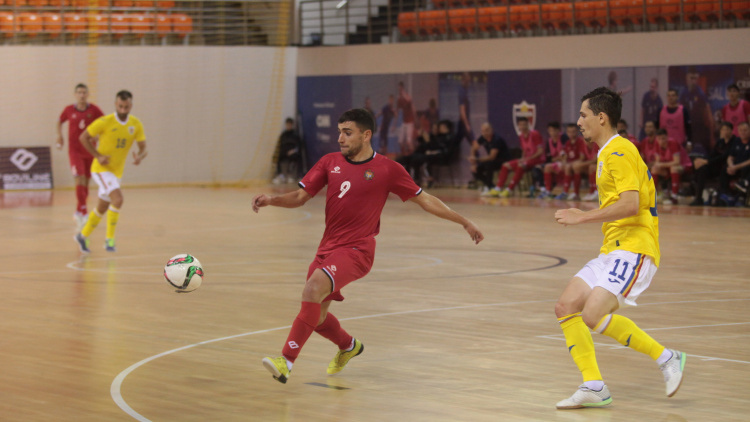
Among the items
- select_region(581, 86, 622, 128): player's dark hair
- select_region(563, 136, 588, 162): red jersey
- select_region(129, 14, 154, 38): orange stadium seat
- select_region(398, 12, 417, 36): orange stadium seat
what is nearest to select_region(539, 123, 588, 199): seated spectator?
select_region(563, 136, 588, 162): red jersey

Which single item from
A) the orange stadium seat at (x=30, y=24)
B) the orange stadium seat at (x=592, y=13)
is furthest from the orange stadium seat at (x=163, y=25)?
the orange stadium seat at (x=592, y=13)

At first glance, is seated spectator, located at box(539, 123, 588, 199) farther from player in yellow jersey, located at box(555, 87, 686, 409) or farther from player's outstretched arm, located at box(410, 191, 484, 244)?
player in yellow jersey, located at box(555, 87, 686, 409)

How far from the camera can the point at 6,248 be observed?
1348 centimetres

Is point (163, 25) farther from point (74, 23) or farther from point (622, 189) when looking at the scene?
point (622, 189)

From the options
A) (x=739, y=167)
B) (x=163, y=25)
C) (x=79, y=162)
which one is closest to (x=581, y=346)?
(x=79, y=162)

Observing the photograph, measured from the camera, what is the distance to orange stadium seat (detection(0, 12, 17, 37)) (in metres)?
24.6

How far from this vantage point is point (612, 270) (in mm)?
5613

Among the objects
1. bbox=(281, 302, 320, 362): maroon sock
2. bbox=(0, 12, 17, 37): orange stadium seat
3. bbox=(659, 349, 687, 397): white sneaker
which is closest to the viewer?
bbox=(659, 349, 687, 397): white sneaker

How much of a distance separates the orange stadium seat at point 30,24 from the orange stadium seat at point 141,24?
7.47ft

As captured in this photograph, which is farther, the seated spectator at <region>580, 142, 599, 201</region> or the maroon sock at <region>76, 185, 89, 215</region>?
the seated spectator at <region>580, 142, 599, 201</region>

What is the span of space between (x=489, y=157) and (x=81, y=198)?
1085 centimetres

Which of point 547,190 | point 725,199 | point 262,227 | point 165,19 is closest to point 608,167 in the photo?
point 262,227

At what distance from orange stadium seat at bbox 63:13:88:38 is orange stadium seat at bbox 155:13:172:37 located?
71.8 inches

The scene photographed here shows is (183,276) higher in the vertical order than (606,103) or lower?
lower
